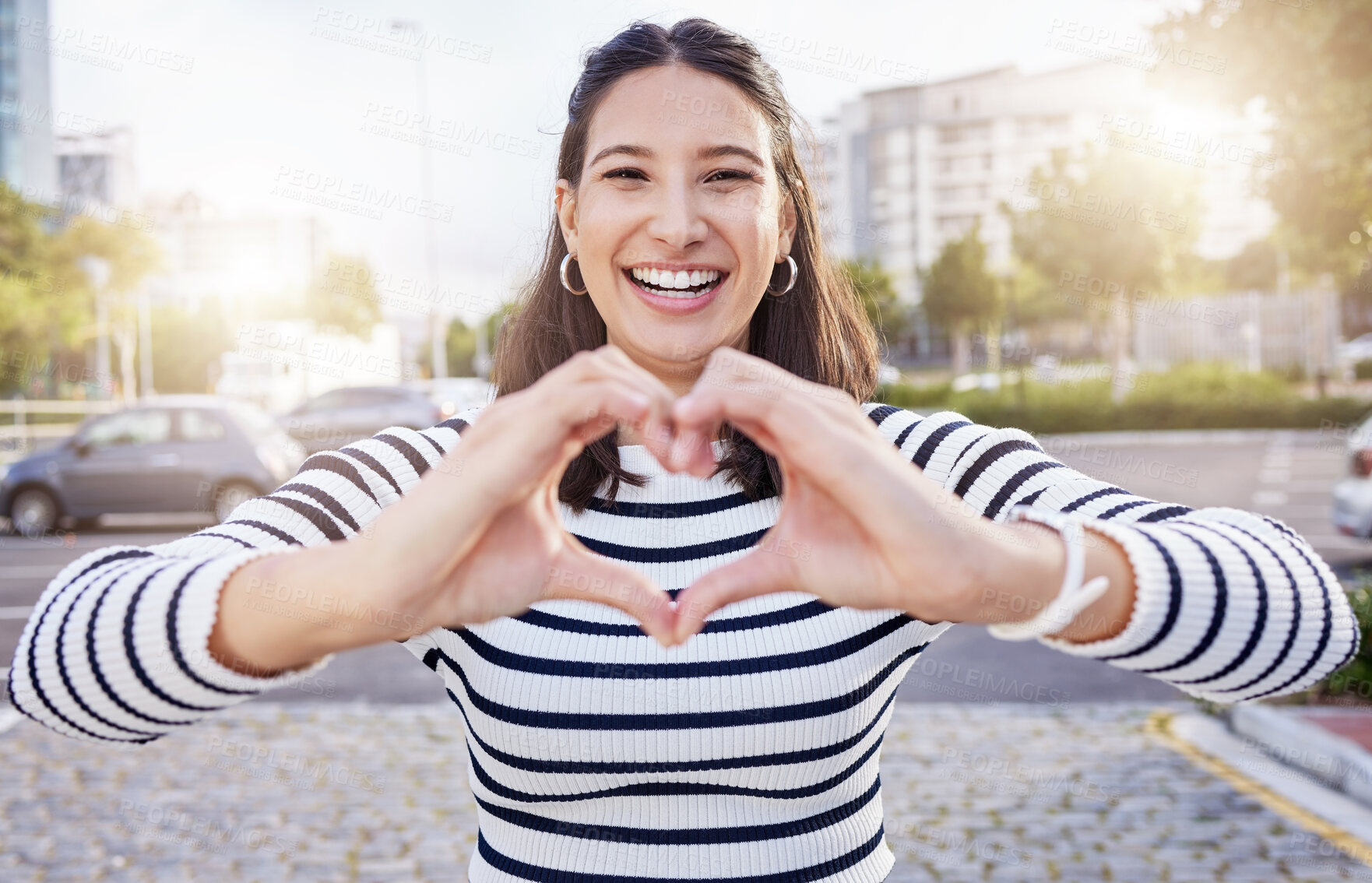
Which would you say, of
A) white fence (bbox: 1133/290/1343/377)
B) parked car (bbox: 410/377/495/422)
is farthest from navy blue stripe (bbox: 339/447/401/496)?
white fence (bbox: 1133/290/1343/377)

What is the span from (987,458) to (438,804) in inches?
164

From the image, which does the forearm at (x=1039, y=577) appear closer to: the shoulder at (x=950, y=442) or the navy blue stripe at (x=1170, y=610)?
the navy blue stripe at (x=1170, y=610)

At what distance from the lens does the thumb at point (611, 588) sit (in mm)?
1218

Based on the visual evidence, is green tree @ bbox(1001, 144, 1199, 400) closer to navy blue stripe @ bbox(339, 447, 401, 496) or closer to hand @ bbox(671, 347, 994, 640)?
navy blue stripe @ bbox(339, 447, 401, 496)

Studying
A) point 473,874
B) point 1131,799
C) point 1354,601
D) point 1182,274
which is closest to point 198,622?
point 473,874

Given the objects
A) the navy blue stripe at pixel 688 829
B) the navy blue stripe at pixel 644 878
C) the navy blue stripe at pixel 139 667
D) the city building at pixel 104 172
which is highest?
the city building at pixel 104 172

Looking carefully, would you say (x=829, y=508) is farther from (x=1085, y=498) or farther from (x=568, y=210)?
(x=568, y=210)

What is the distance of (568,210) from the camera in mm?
2172

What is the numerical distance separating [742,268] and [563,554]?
2.55ft

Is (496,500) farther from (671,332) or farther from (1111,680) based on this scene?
(1111,680)

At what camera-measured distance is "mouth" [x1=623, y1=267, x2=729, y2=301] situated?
6.18ft

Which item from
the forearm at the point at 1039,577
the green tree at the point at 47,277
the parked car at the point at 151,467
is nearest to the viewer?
the forearm at the point at 1039,577

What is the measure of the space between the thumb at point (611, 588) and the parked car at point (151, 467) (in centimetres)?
1249

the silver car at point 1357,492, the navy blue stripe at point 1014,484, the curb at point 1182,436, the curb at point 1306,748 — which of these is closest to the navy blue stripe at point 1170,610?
the navy blue stripe at point 1014,484
